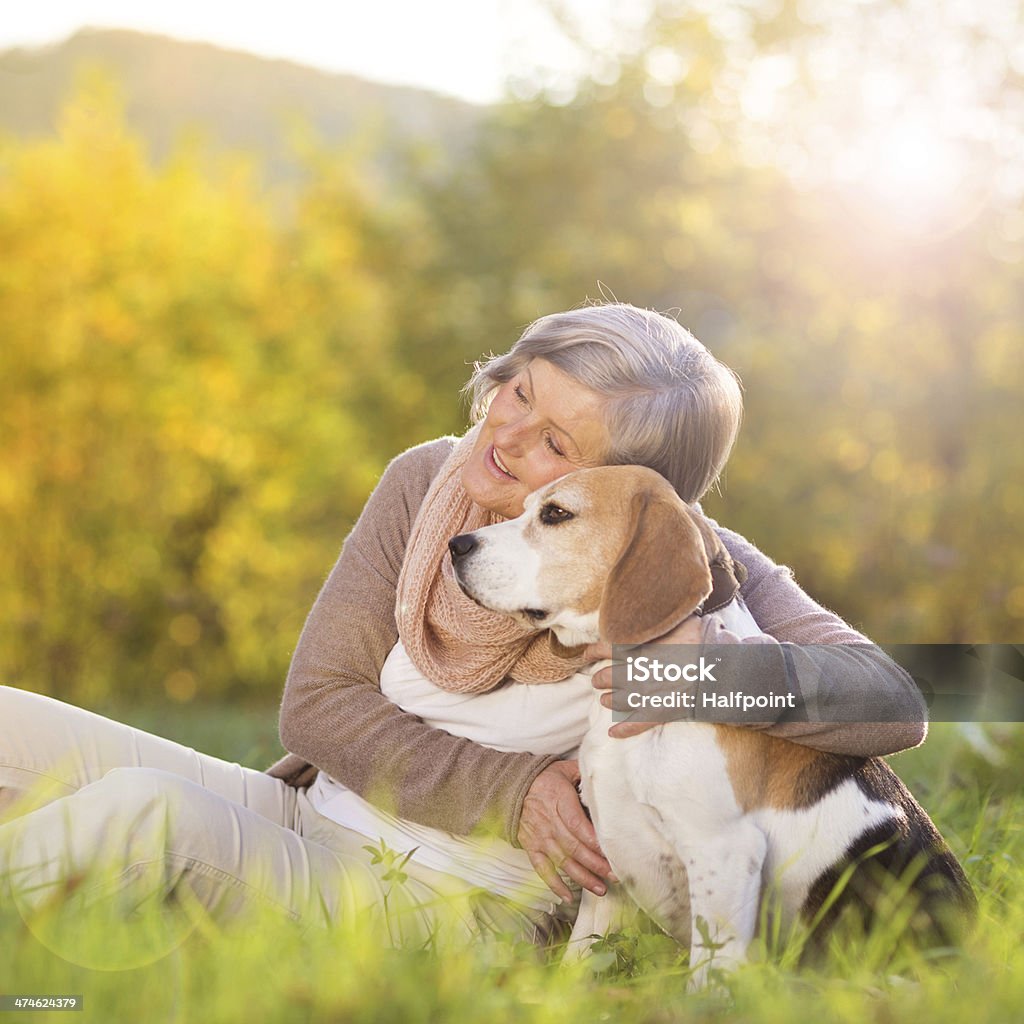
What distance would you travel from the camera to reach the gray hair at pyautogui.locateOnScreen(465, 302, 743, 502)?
2930 mm

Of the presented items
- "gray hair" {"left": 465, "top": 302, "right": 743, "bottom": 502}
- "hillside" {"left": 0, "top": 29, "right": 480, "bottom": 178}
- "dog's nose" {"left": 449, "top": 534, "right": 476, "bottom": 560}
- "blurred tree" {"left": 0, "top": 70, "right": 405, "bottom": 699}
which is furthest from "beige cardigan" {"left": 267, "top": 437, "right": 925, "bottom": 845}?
"hillside" {"left": 0, "top": 29, "right": 480, "bottom": 178}

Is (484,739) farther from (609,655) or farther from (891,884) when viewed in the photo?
(891,884)

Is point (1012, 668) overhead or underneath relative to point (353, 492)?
overhead

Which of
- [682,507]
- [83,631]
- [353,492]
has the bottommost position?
[83,631]

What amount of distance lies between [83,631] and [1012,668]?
8.60 meters

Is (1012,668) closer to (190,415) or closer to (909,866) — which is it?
(909,866)

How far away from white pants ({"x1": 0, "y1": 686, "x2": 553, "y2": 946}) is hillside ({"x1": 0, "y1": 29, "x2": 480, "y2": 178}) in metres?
9.98

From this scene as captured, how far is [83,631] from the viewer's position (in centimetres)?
1053

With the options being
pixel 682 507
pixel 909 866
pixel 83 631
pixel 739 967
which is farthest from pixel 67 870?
pixel 83 631

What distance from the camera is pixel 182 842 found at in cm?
244

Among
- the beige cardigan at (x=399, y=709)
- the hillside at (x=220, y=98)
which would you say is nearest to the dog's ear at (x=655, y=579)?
the beige cardigan at (x=399, y=709)

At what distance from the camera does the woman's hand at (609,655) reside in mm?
2557

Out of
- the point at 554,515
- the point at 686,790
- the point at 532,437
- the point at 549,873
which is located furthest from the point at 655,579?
the point at 549,873

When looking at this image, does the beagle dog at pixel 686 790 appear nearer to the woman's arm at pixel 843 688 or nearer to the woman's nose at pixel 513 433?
the woman's arm at pixel 843 688
